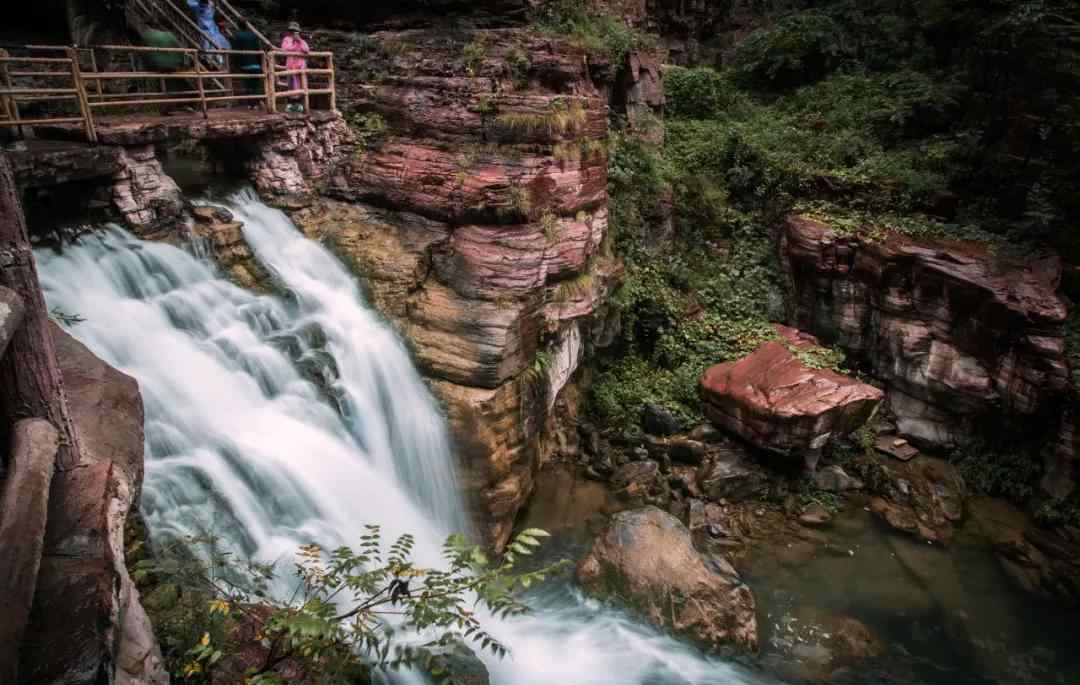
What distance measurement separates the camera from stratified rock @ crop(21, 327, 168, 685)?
231 cm

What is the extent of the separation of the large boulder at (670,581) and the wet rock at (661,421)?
7.64 ft

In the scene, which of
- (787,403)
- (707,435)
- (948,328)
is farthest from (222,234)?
(948,328)

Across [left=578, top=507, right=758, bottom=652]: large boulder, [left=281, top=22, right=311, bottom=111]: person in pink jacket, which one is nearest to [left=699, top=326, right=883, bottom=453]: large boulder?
[left=578, top=507, right=758, bottom=652]: large boulder

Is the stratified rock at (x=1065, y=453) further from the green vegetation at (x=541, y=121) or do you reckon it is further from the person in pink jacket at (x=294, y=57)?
the person in pink jacket at (x=294, y=57)

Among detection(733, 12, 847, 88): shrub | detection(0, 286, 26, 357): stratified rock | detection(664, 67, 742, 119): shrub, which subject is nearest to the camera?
detection(0, 286, 26, 357): stratified rock

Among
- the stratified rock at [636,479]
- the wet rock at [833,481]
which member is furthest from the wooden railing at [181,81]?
the wet rock at [833,481]

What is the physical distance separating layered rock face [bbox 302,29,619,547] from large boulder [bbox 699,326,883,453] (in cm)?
254

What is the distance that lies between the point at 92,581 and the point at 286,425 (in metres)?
4.75

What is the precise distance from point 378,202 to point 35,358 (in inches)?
272

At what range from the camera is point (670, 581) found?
751 cm

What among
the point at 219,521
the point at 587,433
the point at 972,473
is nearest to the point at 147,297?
the point at 219,521

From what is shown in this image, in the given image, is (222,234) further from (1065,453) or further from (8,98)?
(1065,453)

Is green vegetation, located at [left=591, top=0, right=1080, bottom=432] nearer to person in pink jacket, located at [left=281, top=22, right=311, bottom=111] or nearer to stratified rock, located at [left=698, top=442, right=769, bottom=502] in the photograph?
stratified rock, located at [left=698, top=442, right=769, bottom=502]

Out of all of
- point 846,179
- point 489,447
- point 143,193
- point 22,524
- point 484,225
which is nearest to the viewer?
point 22,524
